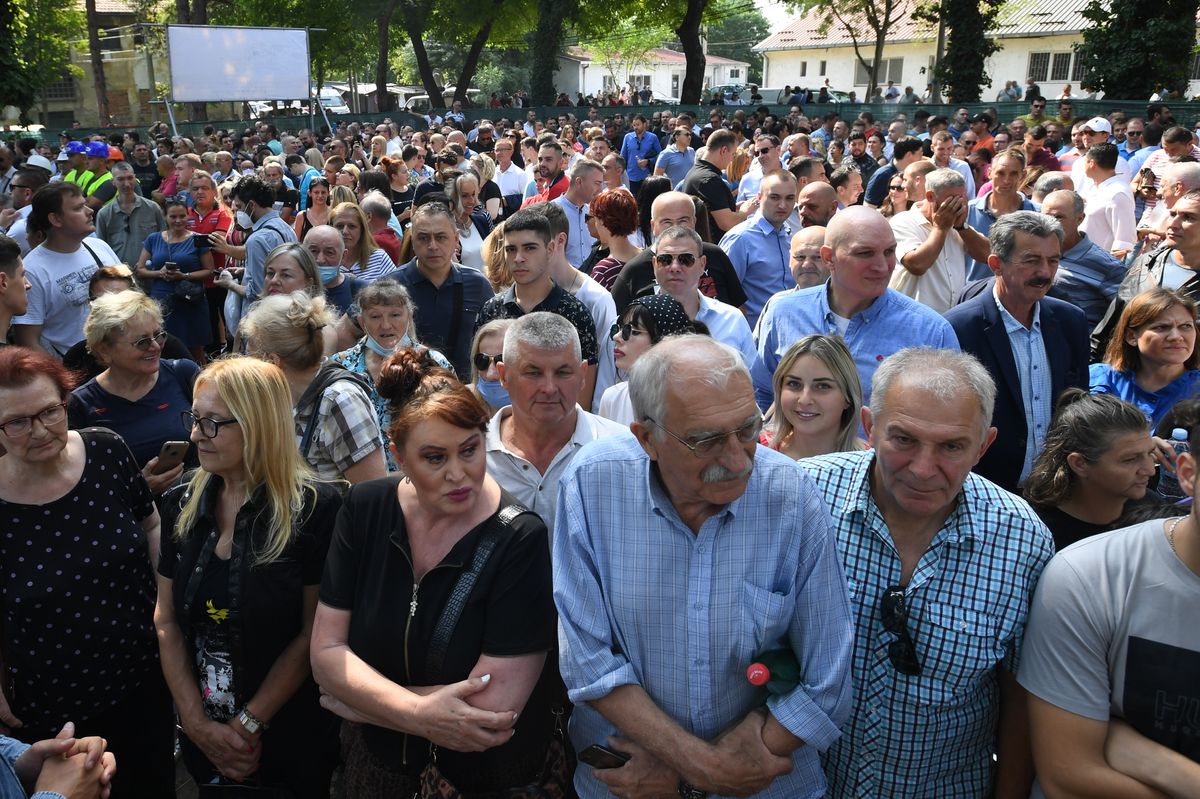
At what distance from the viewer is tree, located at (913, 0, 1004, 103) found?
27.7 m

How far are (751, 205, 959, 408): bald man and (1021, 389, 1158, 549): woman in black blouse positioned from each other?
894 mm

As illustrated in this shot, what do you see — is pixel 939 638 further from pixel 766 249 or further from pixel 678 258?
pixel 766 249

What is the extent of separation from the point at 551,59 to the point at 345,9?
11.9 m

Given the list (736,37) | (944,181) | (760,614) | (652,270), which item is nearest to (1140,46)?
(944,181)

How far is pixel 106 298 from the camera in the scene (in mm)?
4109

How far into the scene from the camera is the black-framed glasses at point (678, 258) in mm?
4812

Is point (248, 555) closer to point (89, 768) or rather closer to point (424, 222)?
point (89, 768)

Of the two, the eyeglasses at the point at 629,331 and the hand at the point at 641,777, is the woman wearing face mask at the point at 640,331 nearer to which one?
the eyeglasses at the point at 629,331

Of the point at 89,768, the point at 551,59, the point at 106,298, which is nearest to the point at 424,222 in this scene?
the point at 106,298

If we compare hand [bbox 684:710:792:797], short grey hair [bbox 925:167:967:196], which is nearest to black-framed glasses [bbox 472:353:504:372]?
hand [bbox 684:710:792:797]

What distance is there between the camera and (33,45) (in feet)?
132

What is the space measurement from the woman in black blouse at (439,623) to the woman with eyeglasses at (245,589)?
0.30 metres

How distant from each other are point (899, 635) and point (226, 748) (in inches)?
82.3

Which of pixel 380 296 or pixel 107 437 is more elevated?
pixel 380 296
